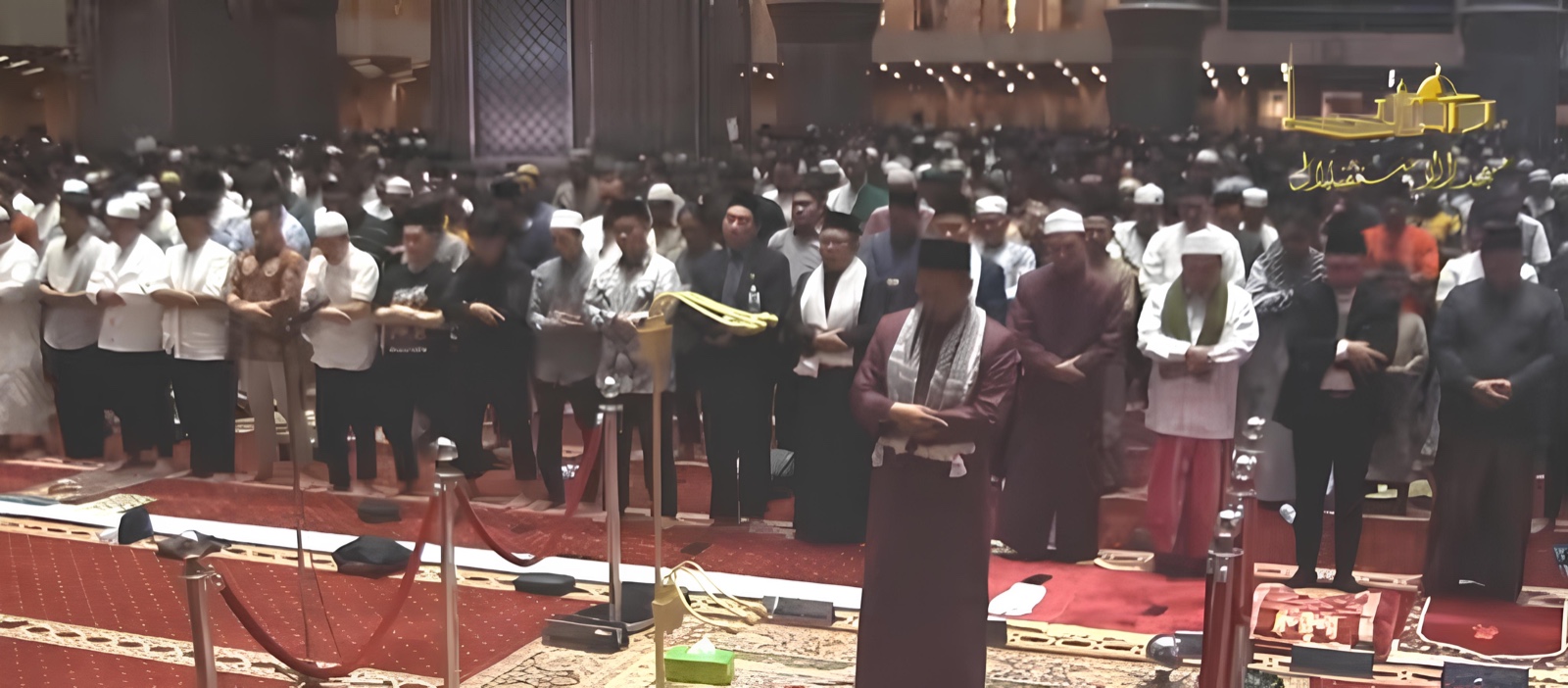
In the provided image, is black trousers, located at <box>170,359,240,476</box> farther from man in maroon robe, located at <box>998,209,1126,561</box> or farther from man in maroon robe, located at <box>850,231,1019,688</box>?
man in maroon robe, located at <box>850,231,1019,688</box>

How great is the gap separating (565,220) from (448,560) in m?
2.40

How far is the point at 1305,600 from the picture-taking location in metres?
5.73

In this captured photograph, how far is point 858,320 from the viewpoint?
20.4 ft

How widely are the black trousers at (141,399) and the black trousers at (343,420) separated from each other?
844 millimetres

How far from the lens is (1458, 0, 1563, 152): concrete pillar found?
5980 millimetres

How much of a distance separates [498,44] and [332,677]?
3029mm

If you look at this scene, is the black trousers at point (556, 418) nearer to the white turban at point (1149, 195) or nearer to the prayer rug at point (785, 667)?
the prayer rug at point (785, 667)

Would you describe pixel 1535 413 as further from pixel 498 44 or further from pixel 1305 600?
pixel 498 44

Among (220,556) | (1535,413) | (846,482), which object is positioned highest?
(1535,413)

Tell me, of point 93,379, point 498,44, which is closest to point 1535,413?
point 498,44

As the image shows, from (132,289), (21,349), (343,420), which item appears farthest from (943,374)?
(21,349)

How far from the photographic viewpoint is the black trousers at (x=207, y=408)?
7535 mm

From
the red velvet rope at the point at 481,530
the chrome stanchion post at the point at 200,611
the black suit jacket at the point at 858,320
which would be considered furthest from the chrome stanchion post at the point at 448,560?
the black suit jacket at the point at 858,320

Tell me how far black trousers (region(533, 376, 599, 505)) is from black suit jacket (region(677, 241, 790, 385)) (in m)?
0.54
